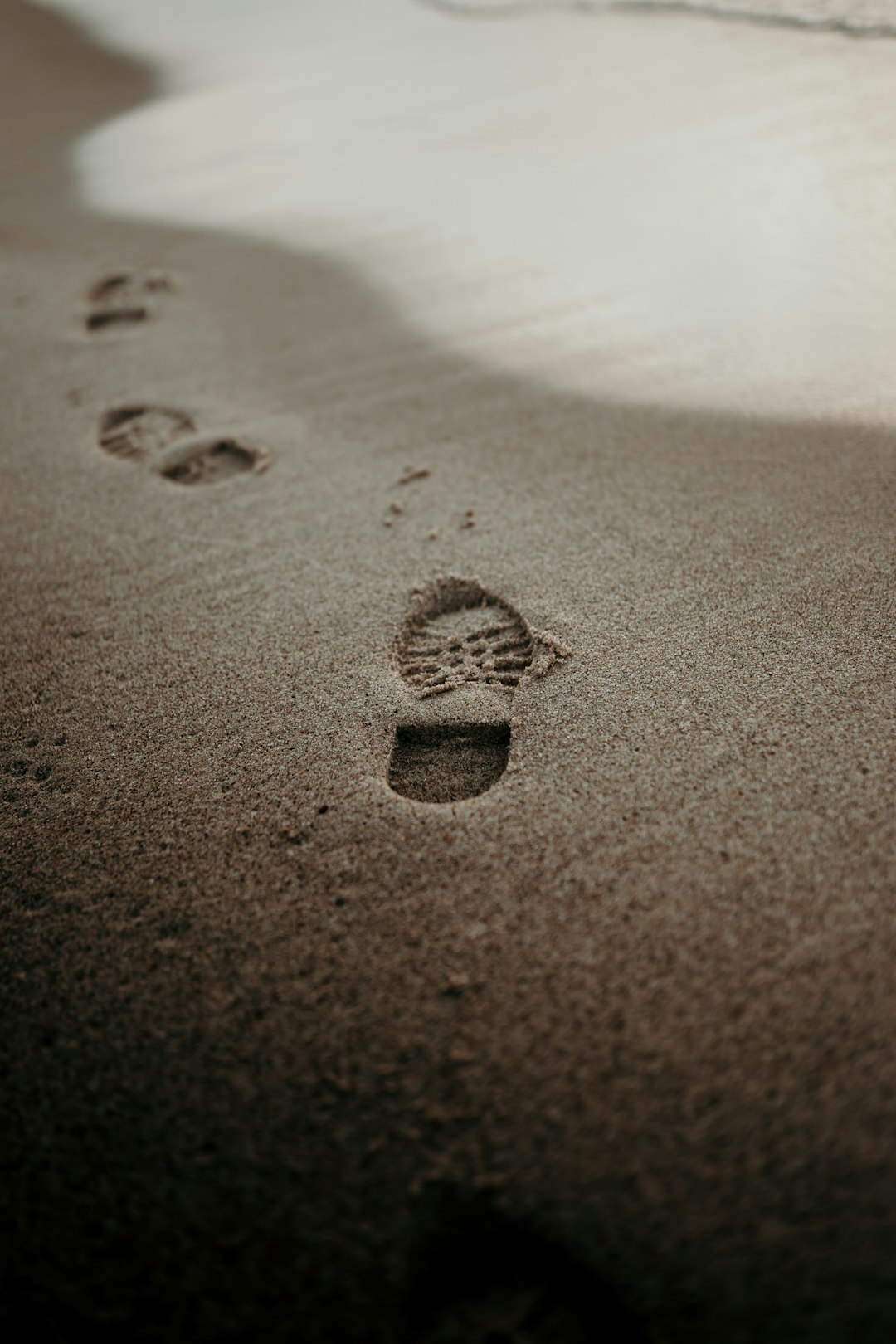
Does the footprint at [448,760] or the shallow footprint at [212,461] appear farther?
the shallow footprint at [212,461]

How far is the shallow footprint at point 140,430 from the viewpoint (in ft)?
7.10

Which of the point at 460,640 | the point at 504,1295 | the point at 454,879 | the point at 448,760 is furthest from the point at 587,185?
the point at 504,1295

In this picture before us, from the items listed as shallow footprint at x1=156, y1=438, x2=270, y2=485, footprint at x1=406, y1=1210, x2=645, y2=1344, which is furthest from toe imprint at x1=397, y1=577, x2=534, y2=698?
footprint at x1=406, y1=1210, x2=645, y2=1344

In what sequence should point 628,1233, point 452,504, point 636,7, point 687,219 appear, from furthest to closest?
point 636,7 → point 687,219 → point 452,504 → point 628,1233

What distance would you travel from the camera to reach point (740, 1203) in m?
0.88

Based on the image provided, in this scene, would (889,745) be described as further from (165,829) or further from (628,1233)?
(165,829)

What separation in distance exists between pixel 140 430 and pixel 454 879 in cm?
159

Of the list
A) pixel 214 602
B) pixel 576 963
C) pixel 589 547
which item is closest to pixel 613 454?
pixel 589 547

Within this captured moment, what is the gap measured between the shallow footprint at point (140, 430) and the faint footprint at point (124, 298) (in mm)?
596

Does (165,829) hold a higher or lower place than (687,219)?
lower

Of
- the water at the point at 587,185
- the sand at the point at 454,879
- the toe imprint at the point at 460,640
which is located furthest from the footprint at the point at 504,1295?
the water at the point at 587,185

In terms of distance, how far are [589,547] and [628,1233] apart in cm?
117

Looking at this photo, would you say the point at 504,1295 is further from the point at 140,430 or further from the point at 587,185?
the point at 587,185

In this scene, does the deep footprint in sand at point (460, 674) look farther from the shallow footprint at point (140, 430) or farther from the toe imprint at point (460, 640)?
the shallow footprint at point (140, 430)
